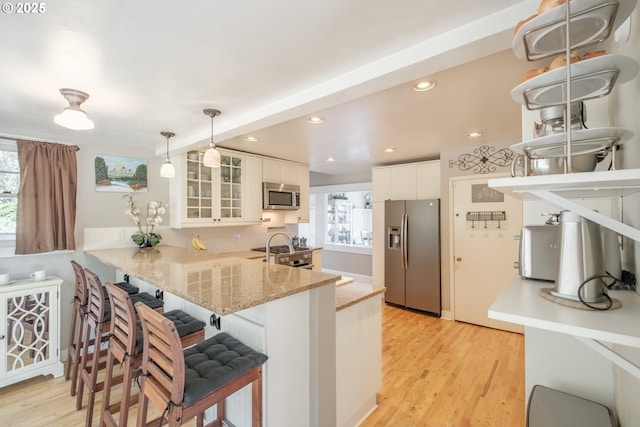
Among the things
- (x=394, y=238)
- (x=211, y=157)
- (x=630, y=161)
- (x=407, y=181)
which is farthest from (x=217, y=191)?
(x=630, y=161)

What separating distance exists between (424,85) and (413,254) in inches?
107

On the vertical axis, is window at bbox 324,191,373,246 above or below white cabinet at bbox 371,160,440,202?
below

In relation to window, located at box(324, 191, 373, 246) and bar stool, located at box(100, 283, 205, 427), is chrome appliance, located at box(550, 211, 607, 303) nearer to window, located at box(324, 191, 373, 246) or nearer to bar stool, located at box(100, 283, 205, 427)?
bar stool, located at box(100, 283, 205, 427)

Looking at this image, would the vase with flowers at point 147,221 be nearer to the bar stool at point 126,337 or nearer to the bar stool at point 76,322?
the bar stool at point 76,322

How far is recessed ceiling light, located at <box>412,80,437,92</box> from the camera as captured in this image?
1.88m

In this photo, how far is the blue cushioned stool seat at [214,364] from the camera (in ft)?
3.70

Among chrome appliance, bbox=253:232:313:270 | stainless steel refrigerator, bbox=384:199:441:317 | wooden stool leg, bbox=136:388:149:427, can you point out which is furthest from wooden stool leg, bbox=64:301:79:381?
stainless steel refrigerator, bbox=384:199:441:317

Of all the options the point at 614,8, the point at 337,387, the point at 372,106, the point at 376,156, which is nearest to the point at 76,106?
the point at 372,106

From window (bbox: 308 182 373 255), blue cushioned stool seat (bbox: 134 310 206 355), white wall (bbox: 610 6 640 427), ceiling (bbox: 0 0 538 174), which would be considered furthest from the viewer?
window (bbox: 308 182 373 255)

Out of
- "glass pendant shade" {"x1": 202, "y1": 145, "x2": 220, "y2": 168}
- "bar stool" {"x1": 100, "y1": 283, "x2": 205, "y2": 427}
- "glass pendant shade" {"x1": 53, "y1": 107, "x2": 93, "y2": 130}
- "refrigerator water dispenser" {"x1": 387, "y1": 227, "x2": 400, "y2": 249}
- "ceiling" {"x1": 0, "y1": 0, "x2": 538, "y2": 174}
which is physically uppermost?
"ceiling" {"x1": 0, "y1": 0, "x2": 538, "y2": 174}

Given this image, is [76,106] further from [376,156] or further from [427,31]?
[376,156]

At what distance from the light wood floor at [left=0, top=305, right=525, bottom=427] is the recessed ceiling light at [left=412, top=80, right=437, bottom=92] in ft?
7.66

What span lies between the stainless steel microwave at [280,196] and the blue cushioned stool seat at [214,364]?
2.82 metres

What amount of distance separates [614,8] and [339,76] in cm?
126
